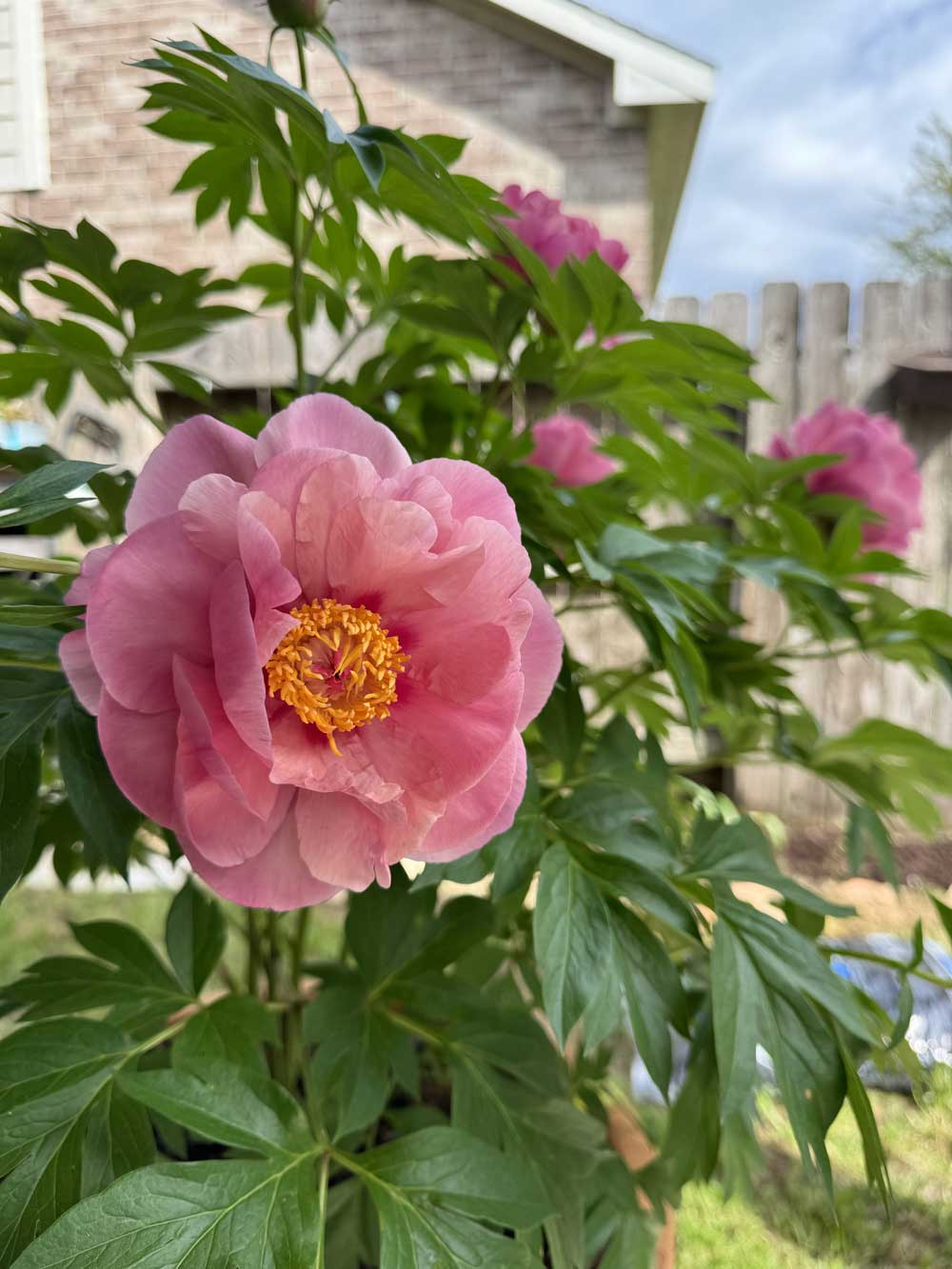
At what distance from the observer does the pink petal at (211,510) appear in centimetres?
32

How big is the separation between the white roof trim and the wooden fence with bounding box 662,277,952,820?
2.08 ft

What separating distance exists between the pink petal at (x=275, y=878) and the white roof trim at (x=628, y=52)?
10.1 feet

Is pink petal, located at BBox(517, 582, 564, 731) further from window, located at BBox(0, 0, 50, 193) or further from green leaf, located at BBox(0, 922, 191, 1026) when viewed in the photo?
window, located at BBox(0, 0, 50, 193)

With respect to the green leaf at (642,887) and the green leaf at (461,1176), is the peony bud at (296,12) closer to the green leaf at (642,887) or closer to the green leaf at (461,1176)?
the green leaf at (642,887)

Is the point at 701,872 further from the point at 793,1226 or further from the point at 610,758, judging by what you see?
the point at 793,1226

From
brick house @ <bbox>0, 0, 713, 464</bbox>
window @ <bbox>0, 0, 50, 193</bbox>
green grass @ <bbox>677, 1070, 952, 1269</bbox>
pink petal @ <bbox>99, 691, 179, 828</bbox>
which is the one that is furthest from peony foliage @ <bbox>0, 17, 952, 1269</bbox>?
brick house @ <bbox>0, 0, 713, 464</bbox>

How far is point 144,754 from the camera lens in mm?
331

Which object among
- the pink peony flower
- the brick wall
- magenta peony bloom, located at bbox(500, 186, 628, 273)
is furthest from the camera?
the brick wall

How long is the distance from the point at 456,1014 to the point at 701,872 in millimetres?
166

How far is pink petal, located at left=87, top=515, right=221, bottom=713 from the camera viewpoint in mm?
318

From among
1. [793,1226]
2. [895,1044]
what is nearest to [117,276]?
[895,1044]

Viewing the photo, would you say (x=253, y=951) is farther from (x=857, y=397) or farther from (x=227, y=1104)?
(x=857, y=397)

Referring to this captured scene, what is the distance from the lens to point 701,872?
0.52 metres

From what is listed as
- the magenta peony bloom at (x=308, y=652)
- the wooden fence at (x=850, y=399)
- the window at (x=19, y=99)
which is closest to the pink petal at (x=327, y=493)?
the magenta peony bloom at (x=308, y=652)
